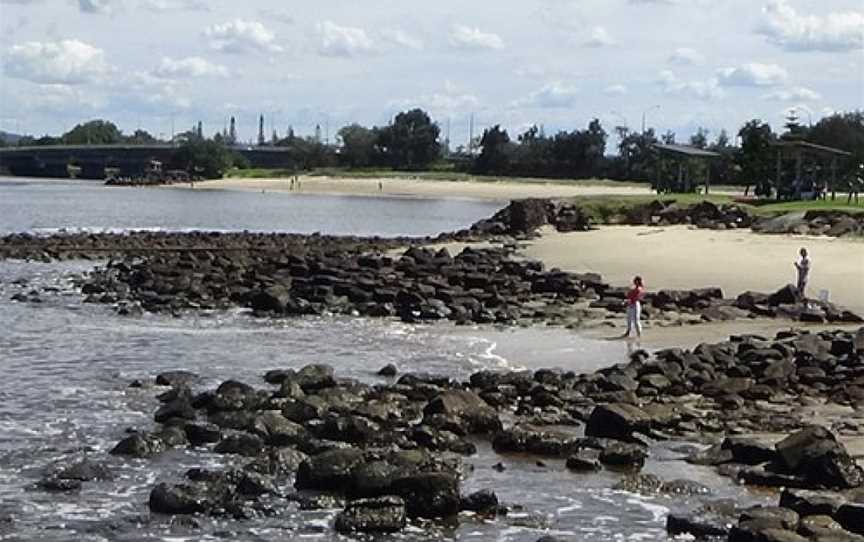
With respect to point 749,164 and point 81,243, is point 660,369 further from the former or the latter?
point 749,164

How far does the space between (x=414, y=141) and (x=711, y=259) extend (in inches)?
5837

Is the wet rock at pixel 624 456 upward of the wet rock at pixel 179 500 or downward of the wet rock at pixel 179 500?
upward

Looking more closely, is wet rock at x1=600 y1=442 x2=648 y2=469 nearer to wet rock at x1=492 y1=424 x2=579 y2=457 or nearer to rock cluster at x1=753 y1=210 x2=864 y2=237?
wet rock at x1=492 y1=424 x2=579 y2=457

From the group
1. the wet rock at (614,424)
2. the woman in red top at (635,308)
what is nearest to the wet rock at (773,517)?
the wet rock at (614,424)

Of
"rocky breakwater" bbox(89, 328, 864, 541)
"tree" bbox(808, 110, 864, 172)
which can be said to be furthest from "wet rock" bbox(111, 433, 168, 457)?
"tree" bbox(808, 110, 864, 172)

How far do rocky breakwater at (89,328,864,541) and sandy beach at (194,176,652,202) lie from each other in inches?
4195

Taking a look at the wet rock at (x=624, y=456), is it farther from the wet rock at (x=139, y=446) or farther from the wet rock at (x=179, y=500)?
the wet rock at (x=139, y=446)

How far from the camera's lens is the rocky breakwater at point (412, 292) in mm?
35312

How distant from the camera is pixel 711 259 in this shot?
4916 cm

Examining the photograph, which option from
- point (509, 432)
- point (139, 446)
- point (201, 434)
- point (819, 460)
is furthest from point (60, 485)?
point (819, 460)

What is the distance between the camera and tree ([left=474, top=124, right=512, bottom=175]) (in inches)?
7023

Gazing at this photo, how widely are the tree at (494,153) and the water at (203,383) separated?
418 ft

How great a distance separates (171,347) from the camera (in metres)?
30.8

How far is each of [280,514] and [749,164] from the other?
234 ft
